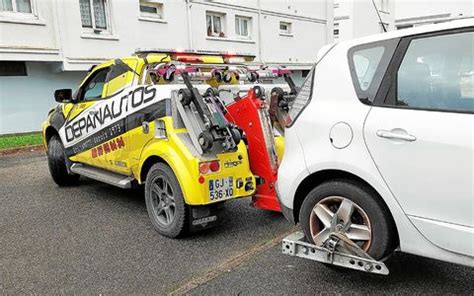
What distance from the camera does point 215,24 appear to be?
57.0 feet

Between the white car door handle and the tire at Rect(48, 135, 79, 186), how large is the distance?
5202 mm

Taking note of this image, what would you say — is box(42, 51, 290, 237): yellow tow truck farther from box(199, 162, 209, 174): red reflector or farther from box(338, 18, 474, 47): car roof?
box(338, 18, 474, 47): car roof

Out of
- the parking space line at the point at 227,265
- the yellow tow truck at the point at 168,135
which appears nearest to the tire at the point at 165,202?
the yellow tow truck at the point at 168,135

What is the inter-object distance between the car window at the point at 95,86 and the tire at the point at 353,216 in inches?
141

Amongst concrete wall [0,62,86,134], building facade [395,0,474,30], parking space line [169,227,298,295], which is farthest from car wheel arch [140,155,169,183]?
building facade [395,0,474,30]

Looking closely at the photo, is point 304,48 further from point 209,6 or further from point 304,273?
point 304,273

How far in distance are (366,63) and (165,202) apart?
8.40ft

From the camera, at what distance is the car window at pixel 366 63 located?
2.85m

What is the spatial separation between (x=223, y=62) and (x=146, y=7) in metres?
10.6

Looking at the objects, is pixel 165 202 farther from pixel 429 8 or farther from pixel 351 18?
pixel 429 8

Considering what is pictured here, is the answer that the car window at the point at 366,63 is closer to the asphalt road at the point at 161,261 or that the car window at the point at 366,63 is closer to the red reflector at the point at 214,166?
the asphalt road at the point at 161,261

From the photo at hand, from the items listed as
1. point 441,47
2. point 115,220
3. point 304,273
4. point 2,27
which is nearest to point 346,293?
point 304,273

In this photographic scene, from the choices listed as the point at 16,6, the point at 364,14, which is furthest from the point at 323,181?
the point at 364,14

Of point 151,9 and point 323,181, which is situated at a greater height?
point 151,9
